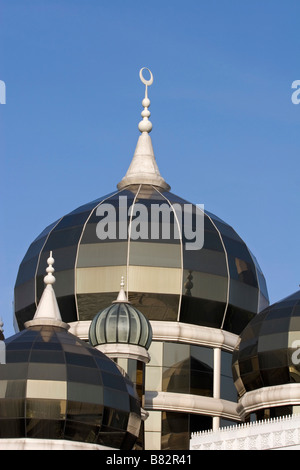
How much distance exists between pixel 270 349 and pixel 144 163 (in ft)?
57.3

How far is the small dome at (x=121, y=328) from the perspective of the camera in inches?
2104

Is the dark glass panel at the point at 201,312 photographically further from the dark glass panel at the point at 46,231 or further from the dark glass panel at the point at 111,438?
the dark glass panel at the point at 111,438

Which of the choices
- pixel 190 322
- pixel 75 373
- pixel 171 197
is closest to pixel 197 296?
pixel 190 322

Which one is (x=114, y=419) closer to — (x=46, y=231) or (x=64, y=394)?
(x=64, y=394)

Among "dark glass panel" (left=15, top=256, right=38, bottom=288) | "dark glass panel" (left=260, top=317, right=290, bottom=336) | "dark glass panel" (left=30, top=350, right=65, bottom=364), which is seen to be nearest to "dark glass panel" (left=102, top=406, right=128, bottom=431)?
"dark glass panel" (left=30, top=350, right=65, bottom=364)

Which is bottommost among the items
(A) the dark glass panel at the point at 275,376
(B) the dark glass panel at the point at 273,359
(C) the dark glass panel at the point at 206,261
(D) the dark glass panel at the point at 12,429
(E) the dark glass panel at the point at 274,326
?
(D) the dark glass panel at the point at 12,429

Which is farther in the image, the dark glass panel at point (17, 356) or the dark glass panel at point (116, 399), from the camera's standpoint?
the dark glass panel at point (17, 356)

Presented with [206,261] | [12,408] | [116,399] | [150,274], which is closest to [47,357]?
[12,408]

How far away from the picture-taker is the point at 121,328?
5344cm

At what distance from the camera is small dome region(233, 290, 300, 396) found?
50.5 metres

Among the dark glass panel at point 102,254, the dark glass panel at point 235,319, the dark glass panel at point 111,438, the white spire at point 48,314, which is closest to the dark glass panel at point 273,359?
the dark glass panel at point 111,438

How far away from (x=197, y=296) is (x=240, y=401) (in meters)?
Result: 7.58

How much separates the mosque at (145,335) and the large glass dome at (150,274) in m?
0.05

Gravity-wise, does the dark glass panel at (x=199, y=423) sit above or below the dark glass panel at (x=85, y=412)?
above
